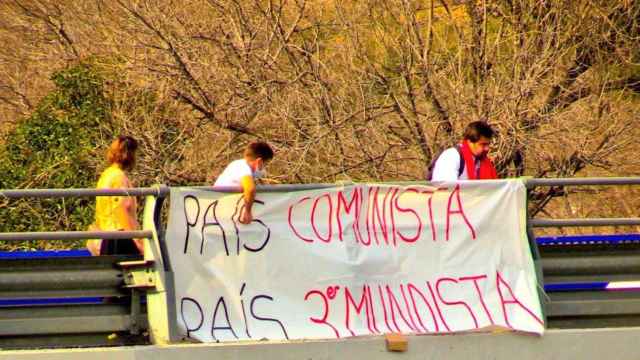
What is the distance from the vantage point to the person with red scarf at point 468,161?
829 centimetres

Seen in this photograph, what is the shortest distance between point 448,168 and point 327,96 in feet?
16.6

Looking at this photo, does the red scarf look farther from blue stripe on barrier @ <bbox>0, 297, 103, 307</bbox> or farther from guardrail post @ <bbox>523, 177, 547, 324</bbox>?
blue stripe on barrier @ <bbox>0, 297, 103, 307</bbox>

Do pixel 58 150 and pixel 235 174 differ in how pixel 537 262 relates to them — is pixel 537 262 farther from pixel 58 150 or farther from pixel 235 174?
pixel 58 150

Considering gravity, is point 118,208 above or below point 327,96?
below

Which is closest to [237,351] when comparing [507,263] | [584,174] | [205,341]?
[205,341]

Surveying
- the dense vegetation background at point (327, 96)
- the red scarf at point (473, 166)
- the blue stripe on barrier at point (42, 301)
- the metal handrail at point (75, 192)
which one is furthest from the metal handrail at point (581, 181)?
the dense vegetation background at point (327, 96)

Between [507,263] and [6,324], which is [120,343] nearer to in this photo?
[6,324]

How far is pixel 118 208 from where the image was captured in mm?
7609

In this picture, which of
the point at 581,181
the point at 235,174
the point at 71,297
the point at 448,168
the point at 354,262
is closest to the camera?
the point at 71,297

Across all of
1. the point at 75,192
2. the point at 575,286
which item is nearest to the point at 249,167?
the point at 75,192

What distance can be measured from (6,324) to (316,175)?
6626 mm

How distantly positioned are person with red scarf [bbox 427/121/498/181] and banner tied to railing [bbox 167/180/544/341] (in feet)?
1.71

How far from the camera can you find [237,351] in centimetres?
695

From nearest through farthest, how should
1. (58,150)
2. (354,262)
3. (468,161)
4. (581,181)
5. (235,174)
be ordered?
(354,262)
(581,181)
(235,174)
(468,161)
(58,150)
